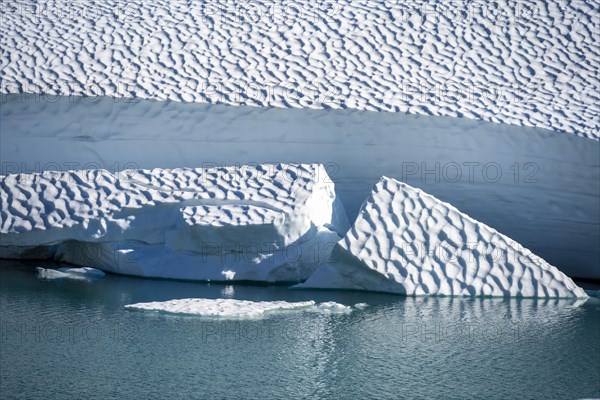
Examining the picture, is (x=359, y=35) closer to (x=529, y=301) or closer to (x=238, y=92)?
(x=238, y=92)

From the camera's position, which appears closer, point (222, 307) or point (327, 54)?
point (222, 307)

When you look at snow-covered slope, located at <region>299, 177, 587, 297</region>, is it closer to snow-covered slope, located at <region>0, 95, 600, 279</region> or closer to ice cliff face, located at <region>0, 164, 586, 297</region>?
ice cliff face, located at <region>0, 164, 586, 297</region>

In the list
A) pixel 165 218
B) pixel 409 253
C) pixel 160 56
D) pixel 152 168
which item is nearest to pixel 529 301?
pixel 409 253

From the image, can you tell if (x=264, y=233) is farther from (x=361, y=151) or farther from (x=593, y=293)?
(x=593, y=293)

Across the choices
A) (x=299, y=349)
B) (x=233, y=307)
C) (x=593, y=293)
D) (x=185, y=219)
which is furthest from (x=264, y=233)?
(x=593, y=293)

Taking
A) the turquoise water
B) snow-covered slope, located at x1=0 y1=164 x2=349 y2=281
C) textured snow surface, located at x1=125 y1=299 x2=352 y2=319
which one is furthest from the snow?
textured snow surface, located at x1=125 y1=299 x2=352 y2=319

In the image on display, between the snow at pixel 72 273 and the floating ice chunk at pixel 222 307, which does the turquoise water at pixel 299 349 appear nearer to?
the floating ice chunk at pixel 222 307

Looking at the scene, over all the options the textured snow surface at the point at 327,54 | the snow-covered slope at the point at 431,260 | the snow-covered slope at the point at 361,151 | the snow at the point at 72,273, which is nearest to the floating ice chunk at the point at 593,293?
the snow-covered slope at the point at 431,260

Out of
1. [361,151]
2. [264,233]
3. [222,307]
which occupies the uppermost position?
[361,151]
